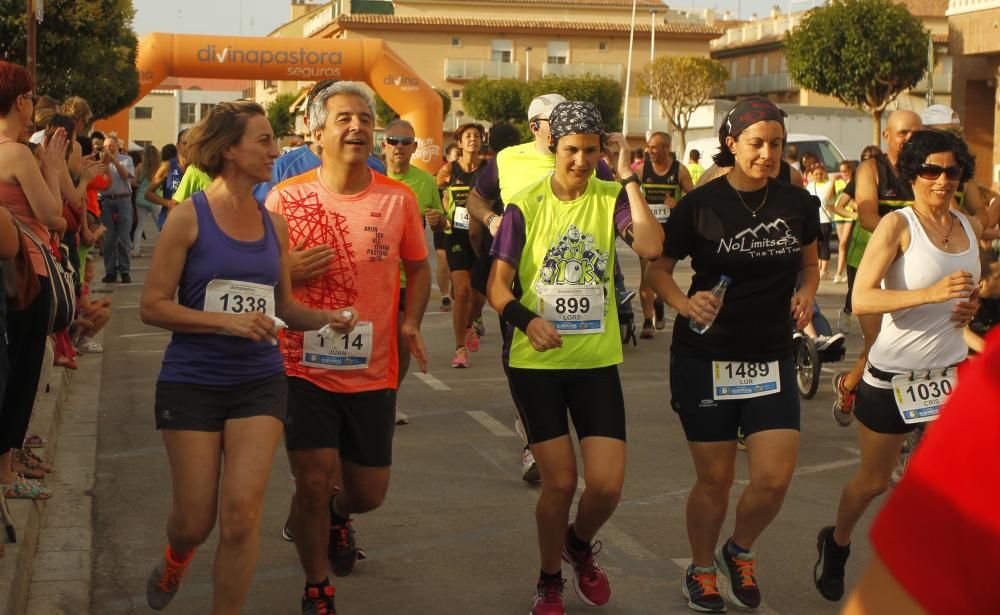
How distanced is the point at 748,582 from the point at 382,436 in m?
1.50

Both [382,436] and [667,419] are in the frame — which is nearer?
[382,436]

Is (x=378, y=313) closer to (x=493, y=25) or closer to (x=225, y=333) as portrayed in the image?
(x=225, y=333)

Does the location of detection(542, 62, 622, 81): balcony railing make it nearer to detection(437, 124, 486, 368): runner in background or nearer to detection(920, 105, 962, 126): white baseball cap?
detection(437, 124, 486, 368): runner in background

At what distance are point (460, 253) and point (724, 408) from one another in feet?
23.8

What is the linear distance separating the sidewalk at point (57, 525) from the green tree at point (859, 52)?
170 ft

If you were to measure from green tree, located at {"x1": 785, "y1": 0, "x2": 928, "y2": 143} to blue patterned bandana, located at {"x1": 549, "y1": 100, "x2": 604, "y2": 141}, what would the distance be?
54.2 meters

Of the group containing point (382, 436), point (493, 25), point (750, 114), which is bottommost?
point (382, 436)

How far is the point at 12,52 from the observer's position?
21.6 metres

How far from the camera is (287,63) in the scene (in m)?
34.3

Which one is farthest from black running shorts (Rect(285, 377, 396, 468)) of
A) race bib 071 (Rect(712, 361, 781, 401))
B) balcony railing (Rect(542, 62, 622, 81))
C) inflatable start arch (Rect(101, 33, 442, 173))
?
balcony railing (Rect(542, 62, 622, 81))

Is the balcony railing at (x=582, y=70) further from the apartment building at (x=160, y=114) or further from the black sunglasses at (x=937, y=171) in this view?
the black sunglasses at (x=937, y=171)

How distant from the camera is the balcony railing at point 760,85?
89.3 metres

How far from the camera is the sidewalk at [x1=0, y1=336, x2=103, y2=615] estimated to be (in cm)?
544

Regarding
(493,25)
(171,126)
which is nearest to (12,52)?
(493,25)
